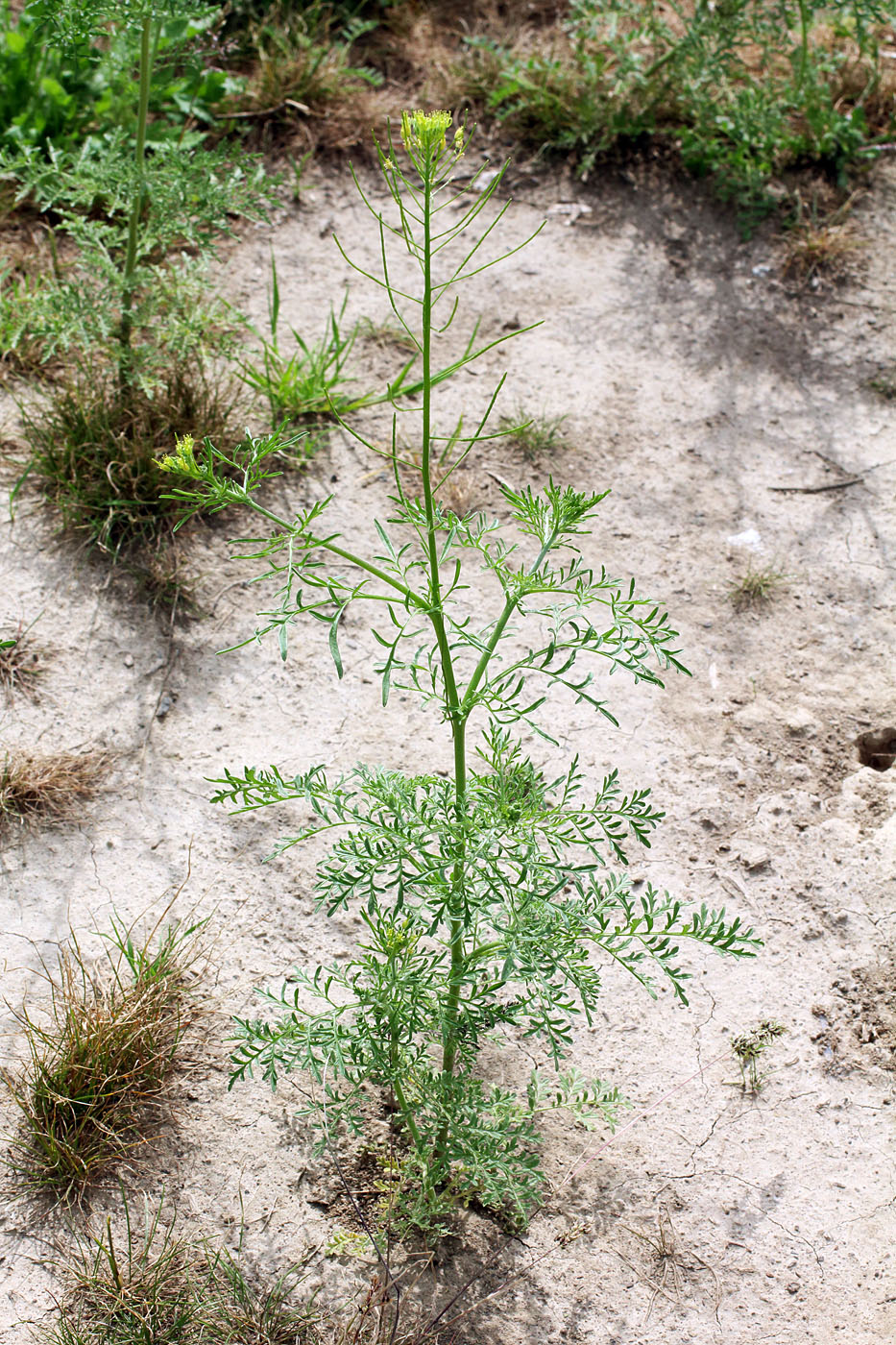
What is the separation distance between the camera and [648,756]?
3232 mm

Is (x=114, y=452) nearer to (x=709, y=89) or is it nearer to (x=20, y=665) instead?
(x=20, y=665)

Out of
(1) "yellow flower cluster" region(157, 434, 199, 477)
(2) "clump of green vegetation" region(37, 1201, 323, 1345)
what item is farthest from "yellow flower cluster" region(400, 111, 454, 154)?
(2) "clump of green vegetation" region(37, 1201, 323, 1345)

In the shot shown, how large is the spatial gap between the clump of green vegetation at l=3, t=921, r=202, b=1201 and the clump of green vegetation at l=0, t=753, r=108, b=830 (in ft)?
1.45

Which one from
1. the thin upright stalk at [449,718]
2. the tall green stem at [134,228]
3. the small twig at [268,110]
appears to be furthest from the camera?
the small twig at [268,110]

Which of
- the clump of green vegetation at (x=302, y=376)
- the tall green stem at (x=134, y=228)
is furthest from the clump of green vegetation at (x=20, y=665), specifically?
the clump of green vegetation at (x=302, y=376)

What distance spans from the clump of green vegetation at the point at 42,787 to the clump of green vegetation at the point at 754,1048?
1.73 m

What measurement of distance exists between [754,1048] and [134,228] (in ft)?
9.15

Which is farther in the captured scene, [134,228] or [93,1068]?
[134,228]

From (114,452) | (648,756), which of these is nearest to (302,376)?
(114,452)

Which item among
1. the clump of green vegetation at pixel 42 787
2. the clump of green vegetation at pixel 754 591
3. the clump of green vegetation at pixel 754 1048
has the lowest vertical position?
the clump of green vegetation at pixel 754 1048

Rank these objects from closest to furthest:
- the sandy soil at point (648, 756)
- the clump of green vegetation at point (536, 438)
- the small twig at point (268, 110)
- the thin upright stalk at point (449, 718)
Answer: the thin upright stalk at point (449, 718), the sandy soil at point (648, 756), the clump of green vegetation at point (536, 438), the small twig at point (268, 110)

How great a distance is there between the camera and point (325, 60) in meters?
4.94

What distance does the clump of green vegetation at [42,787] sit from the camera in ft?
9.80

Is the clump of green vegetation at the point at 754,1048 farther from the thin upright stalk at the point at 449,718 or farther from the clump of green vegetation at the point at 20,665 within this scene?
the clump of green vegetation at the point at 20,665
